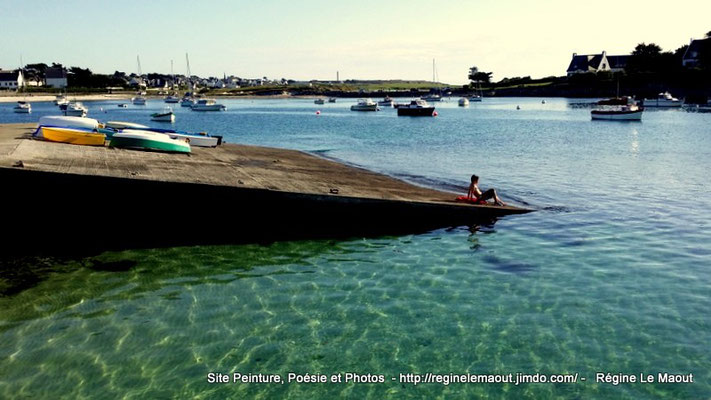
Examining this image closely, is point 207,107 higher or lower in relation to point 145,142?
higher

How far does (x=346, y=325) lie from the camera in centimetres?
1345

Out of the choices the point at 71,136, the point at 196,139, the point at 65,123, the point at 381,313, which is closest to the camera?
the point at 381,313

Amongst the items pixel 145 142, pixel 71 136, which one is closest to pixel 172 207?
pixel 145 142

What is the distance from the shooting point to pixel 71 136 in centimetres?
2936

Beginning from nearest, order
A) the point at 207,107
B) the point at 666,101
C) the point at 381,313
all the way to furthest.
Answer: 1. the point at 381,313
2. the point at 207,107
3. the point at 666,101

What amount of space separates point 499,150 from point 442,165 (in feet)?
52.8

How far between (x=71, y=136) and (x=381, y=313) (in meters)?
23.8

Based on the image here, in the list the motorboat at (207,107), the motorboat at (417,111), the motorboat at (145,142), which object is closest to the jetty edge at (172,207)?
the motorboat at (145,142)

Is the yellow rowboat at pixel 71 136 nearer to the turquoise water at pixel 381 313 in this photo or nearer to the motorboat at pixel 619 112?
the turquoise water at pixel 381 313

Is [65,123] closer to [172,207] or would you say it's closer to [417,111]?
[172,207]

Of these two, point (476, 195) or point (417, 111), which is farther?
point (417, 111)

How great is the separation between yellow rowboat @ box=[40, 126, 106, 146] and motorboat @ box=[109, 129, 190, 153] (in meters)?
1.26

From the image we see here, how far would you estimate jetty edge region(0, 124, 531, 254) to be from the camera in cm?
1952

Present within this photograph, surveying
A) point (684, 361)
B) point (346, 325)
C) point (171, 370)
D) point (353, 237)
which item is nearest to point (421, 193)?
point (353, 237)
